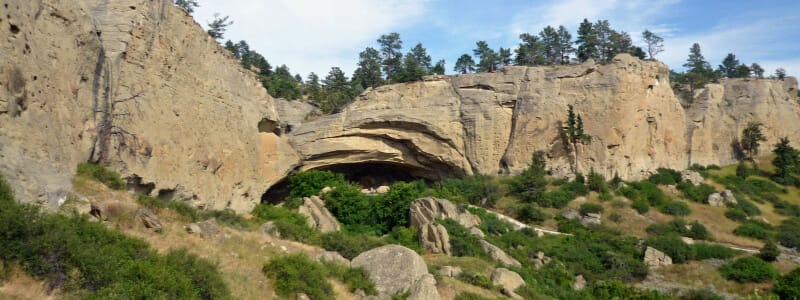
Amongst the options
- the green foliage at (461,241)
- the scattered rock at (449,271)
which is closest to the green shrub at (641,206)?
the green foliage at (461,241)

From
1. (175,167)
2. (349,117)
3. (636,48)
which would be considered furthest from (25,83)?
(636,48)

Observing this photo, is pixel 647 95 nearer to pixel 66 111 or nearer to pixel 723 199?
pixel 723 199

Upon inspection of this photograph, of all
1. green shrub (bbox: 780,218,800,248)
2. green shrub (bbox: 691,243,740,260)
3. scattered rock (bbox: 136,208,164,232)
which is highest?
scattered rock (bbox: 136,208,164,232)

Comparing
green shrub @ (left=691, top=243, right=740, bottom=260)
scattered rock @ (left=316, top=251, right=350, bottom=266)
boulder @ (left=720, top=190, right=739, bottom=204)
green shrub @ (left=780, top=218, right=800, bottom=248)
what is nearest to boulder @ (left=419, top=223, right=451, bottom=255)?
scattered rock @ (left=316, top=251, right=350, bottom=266)

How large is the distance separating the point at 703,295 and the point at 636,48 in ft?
97.9

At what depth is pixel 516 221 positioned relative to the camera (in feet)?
95.2

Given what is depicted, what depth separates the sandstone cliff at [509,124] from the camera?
34.0m

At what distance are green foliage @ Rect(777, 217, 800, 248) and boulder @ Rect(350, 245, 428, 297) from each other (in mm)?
21422

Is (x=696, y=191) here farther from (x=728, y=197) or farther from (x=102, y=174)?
(x=102, y=174)

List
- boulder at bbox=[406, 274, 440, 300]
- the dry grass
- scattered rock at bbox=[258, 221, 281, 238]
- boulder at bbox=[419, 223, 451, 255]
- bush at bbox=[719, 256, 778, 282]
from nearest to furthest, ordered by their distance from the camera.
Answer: the dry grass < boulder at bbox=[406, 274, 440, 300] < scattered rock at bbox=[258, 221, 281, 238] < bush at bbox=[719, 256, 778, 282] < boulder at bbox=[419, 223, 451, 255]

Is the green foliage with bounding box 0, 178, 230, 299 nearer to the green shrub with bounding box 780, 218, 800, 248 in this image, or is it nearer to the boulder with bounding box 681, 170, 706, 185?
the green shrub with bounding box 780, 218, 800, 248

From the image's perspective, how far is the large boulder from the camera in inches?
563

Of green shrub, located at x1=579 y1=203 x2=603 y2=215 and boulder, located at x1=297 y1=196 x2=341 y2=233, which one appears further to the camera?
green shrub, located at x1=579 y1=203 x2=603 y2=215

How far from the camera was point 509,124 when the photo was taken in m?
36.5
